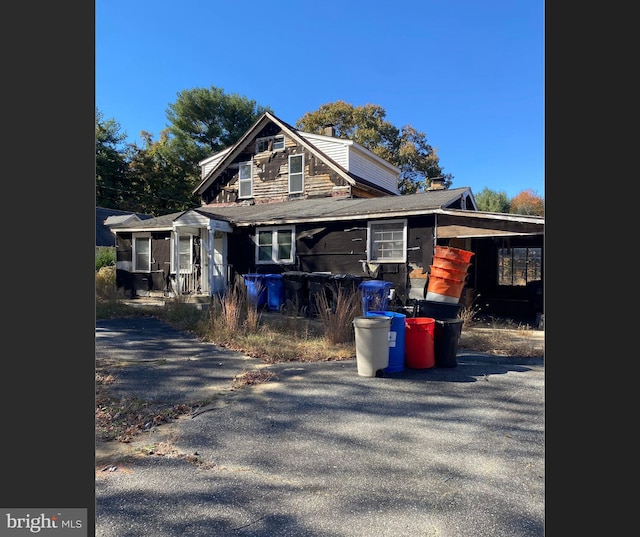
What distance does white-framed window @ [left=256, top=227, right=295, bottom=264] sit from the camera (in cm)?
1443

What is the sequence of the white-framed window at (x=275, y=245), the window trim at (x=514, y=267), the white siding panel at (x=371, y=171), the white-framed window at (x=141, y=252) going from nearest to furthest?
the window trim at (x=514, y=267)
the white-framed window at (x=275, y=245)
the white-framed window at (x=141, y=252)
the white siding panel at (x=371, y=171)

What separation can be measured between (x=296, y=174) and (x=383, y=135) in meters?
21.7

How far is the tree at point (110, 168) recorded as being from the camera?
110 ft

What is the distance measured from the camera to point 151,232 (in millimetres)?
17297

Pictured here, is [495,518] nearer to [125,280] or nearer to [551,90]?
[551,90]

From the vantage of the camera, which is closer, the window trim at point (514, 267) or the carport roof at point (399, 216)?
the carport roof at point (399, 216)

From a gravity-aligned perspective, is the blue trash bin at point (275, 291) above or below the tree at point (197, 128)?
below

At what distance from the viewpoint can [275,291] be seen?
12961mm

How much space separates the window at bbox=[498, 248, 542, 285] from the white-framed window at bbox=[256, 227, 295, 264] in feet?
25.4

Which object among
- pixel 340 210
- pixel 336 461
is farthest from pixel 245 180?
pixel 336 461

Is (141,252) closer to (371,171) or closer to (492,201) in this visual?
(371,171)

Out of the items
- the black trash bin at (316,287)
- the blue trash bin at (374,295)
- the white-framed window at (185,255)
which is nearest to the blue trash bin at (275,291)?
the black trash bin at (316,287)

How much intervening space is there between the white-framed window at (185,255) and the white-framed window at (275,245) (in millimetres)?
3227

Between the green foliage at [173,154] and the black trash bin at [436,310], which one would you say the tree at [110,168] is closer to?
the green foliage at [173,154]
